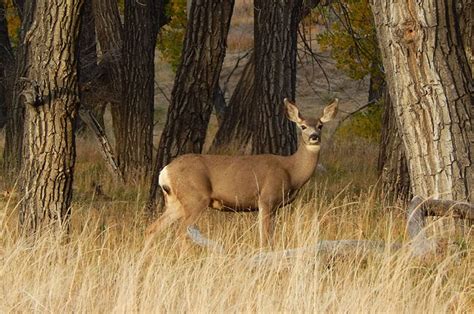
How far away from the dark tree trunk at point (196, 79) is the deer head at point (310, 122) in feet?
4.90

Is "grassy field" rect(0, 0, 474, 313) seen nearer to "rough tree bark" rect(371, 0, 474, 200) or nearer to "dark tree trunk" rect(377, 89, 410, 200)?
"rough tree bark" rect(371, 0, 474, 200)

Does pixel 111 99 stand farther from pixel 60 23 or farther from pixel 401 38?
pixel 401 38

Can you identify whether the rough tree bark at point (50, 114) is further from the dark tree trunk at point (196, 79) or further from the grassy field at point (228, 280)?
the dark tree trunk at point (196, 79)

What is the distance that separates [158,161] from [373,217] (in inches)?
119

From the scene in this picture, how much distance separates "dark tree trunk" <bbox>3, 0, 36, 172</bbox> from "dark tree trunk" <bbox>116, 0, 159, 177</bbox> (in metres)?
1.21

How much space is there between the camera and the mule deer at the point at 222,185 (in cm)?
989

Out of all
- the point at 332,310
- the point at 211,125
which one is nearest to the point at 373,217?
the point at 332,310

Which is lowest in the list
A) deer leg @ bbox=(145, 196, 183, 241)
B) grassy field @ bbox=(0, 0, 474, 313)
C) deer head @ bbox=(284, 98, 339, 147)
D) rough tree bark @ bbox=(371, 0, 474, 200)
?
deer leg @ bbox=(145, 196, 183, 241)

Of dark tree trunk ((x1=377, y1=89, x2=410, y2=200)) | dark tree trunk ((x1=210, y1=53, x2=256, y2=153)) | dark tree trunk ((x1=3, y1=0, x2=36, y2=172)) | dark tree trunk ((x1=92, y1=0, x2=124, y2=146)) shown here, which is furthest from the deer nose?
dark tree trunk ((x1=210, y1=53, x2=256, y2=153))

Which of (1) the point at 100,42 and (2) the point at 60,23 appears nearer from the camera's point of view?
(2) the point at 60,23

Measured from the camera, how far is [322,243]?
7344 mm

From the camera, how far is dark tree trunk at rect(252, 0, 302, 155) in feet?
44.3

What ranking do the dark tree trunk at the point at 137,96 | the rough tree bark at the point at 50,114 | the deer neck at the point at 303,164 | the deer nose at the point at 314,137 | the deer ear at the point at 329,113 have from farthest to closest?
the dark tree trunk at the point at 137,96, the deer ear at the point at 329,113, the deer nose at the point at 314,137, the deer neck at the point at 303,164, the rough tree bark at the point at 50,114

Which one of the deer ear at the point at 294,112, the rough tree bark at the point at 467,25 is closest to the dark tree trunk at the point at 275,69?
the rough tree bark at the point at 467,25
